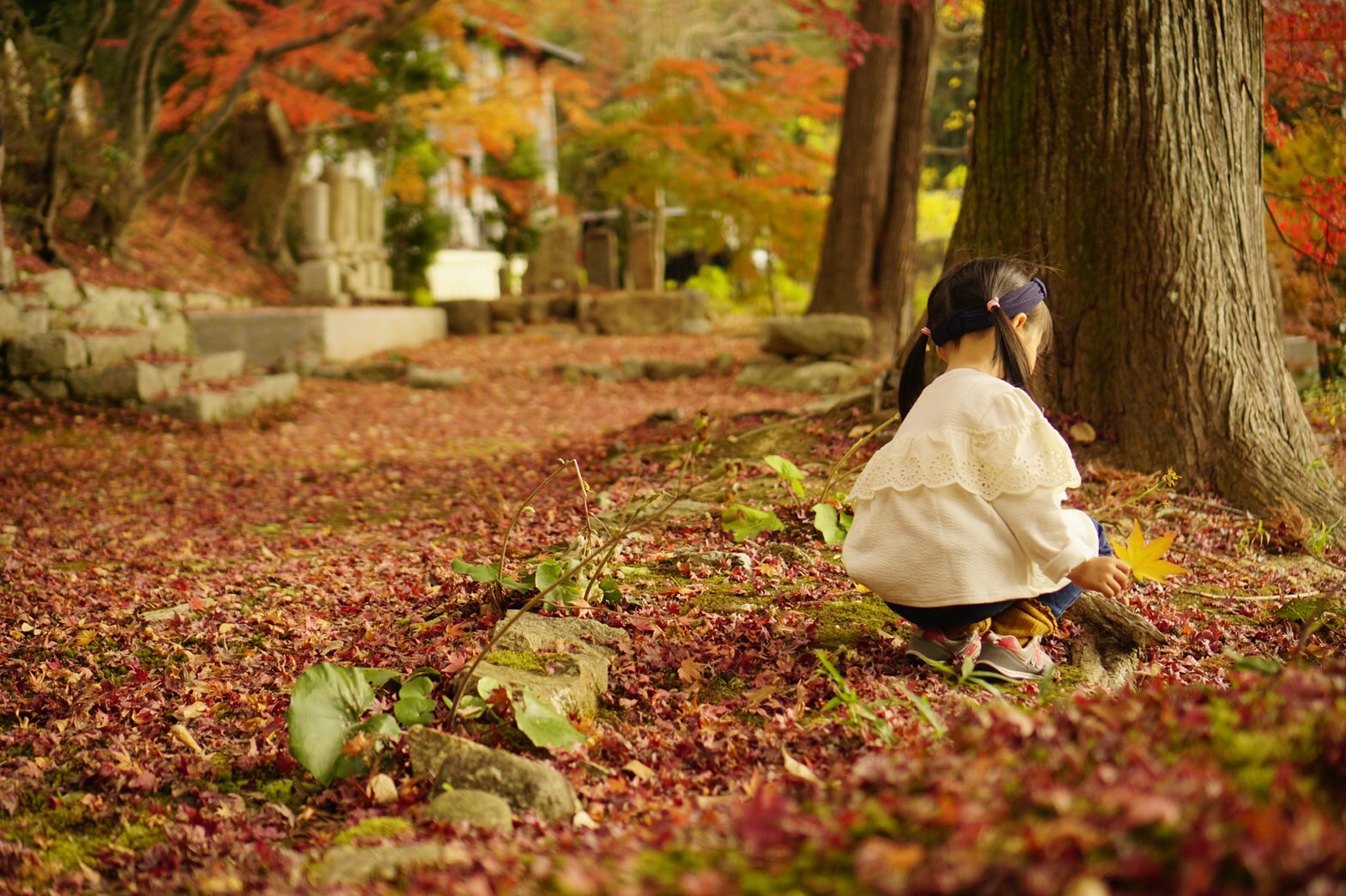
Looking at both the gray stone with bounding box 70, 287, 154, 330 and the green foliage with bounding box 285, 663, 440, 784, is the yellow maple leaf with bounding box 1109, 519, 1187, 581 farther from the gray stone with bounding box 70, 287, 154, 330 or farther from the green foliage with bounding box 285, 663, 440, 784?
the gray stone with bounding box 70, 287, 154, 330

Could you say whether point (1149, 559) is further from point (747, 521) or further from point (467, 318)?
point (467, 318)

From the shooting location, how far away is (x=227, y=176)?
1634 cm

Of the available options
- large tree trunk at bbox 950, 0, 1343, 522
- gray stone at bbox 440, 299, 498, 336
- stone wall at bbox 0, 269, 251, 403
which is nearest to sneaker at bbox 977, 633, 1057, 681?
large tree trunk at bbox 950, 0, 1343, 522

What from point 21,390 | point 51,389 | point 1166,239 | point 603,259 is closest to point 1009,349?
point 1166,239

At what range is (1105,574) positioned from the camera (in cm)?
248

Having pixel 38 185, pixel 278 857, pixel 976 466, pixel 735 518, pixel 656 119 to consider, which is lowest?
pixel 278 857

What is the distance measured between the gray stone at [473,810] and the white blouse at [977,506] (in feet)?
3.91

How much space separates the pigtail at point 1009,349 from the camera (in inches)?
109

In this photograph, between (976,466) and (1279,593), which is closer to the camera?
(976,466)

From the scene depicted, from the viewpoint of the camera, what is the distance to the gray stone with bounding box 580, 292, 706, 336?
54.4 feet

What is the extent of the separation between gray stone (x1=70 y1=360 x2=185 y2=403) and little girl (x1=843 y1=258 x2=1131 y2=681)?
24.8 feet

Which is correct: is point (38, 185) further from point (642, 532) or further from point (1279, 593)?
point (1279, 593)

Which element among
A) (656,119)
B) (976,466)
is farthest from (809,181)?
(976,466)

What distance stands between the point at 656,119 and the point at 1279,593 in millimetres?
14731
